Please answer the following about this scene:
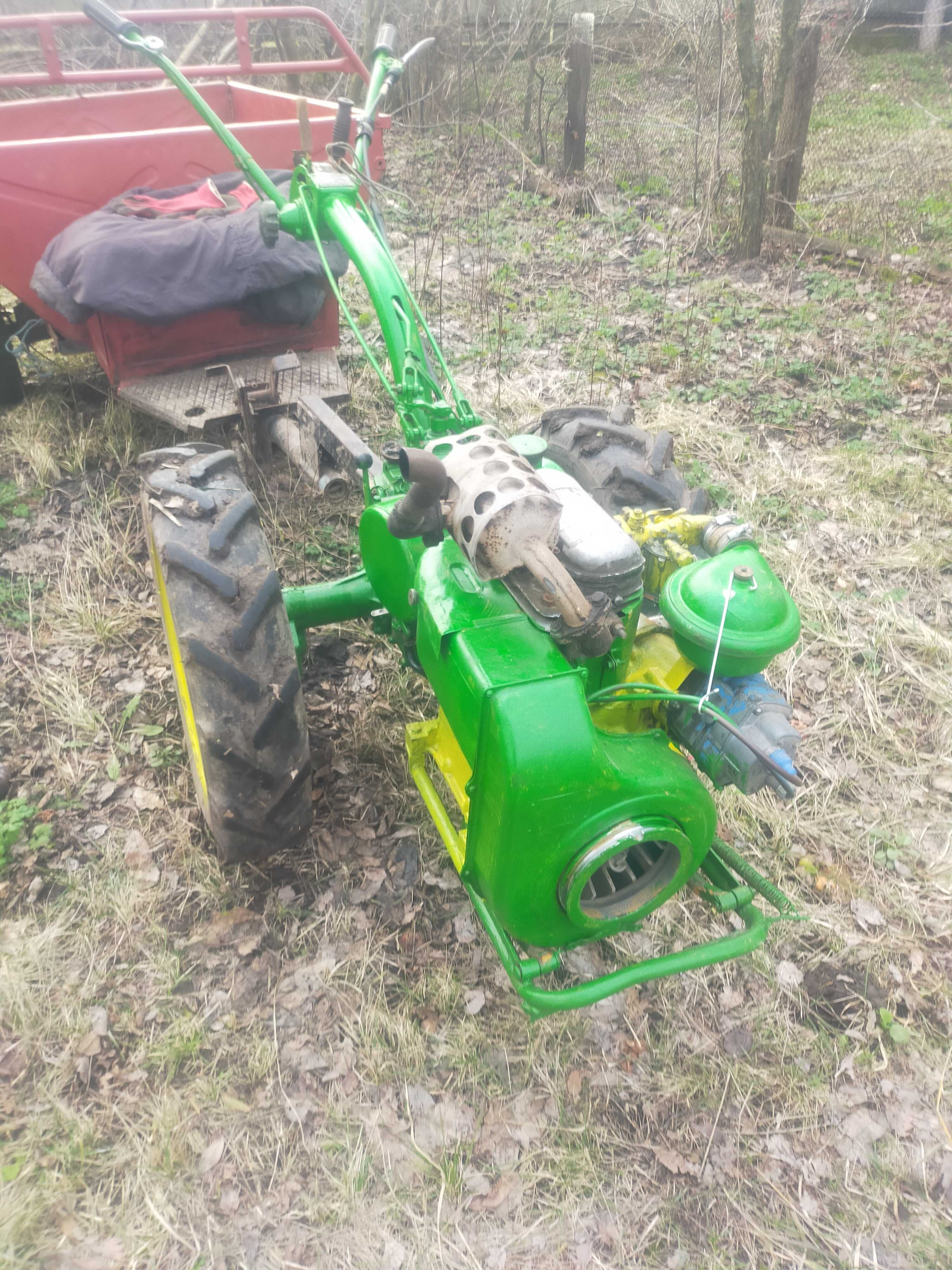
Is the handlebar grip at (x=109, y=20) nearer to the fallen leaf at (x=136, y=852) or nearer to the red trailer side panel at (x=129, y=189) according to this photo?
the red trailer side panel at (x=129, y=189)

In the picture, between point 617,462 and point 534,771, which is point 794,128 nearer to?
point 617,462

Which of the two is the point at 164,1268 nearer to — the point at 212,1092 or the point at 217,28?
the point at 212,1092

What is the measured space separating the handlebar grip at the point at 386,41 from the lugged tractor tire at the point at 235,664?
1.57m

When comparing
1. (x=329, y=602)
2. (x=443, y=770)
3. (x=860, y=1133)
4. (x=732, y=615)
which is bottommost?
(x=860, y=1133)

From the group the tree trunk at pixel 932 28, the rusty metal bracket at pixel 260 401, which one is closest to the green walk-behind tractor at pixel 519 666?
the rusty metal bracket at pixel 260 401

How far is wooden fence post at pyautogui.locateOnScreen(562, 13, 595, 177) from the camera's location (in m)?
6.78

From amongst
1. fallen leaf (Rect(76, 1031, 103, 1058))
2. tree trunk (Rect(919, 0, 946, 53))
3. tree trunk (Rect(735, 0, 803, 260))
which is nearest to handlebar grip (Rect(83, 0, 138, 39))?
fallen leaf (Rect(76, 1031, 103, 1058))

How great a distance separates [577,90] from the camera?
702cm

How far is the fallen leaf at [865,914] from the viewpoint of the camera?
7.98 feet

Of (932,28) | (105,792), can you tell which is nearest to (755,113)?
(105,792)

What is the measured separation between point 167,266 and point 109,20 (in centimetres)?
77

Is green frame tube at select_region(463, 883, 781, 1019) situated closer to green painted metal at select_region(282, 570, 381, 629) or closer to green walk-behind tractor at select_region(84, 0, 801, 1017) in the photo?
green walk-behind tractor at select_region(84, 0, 801, 1017)

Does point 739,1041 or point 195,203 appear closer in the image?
point 739,1041

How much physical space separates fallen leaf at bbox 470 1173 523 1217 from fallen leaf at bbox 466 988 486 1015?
365 millimetres
